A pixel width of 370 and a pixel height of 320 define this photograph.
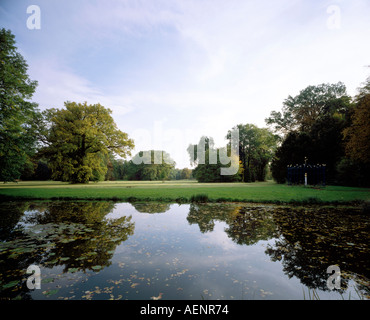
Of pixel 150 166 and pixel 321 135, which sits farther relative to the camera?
pixel 150 166

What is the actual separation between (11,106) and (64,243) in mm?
16023

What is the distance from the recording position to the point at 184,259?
4250 mm

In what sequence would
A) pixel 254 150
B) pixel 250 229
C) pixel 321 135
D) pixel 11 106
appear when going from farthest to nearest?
pixel 254 150, pixel 321 135, pixel 11 106, pixel 250 229

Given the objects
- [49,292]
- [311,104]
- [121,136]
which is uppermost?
[311,104]

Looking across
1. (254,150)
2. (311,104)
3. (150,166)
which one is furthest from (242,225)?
(150,166)

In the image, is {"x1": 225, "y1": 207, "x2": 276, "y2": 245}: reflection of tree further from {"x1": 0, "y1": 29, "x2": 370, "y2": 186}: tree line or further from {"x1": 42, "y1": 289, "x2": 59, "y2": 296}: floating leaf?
{"x1": 0, "y1": 29, "x2": 370, "y2": 186}: tree line

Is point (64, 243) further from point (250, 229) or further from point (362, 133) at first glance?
point (362, 133)

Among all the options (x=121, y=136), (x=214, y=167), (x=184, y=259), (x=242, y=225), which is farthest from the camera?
(x=214, y=167)

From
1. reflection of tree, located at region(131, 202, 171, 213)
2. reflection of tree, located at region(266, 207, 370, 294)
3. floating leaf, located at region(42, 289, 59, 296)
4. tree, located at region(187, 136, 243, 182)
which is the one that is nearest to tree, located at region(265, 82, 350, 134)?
tree, located at region(187, 136, 243, 182)

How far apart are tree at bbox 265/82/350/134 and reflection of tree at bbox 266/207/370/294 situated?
33000 millimetres

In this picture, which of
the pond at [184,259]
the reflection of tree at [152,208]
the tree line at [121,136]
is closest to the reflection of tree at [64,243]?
the pond at [184,259]
